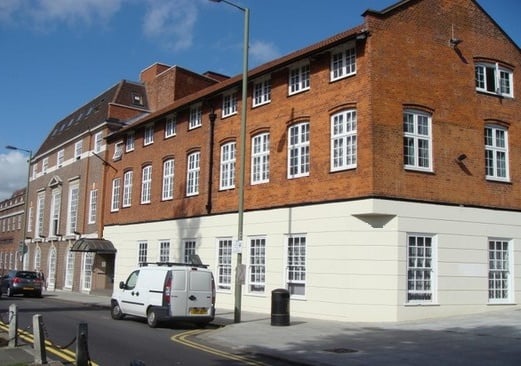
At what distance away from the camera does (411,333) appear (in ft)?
51.6

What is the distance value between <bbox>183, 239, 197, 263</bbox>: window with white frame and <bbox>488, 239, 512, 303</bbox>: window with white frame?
13135 mm

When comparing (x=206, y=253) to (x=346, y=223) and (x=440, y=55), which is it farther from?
(x=440, y=55)

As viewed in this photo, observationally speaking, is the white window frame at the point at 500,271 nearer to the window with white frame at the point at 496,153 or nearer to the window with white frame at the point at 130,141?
the window with white frame at the point at 496,153

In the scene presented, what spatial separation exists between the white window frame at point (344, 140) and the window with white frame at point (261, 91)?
421 cm

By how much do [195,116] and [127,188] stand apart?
8.82 m

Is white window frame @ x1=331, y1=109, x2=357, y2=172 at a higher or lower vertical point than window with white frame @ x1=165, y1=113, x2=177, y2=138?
lower

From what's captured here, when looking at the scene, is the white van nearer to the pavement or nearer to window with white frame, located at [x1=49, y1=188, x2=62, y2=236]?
the pavement

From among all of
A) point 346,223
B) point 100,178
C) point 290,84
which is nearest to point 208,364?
point 346,223

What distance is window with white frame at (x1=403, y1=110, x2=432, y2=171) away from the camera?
20.2m

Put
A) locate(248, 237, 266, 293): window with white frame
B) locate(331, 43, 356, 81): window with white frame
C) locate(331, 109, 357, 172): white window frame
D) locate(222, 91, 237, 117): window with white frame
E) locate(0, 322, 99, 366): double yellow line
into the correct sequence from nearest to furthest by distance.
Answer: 1. locate(0, 322, 99, 366): double yellow line
2. locate(331, 109, 357, 172): white window frame
3. locate(331, 43, 356, 81): window with white frame
4. locate(248, 237, 266, 293): window with white frame
5. locate(222, 91, 237, 117): window with white frame

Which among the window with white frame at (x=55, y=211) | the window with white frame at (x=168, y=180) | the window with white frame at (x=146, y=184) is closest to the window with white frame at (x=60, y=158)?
the window with white frame at (x=55, y=211)

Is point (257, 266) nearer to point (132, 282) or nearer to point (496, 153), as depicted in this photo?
point (132, 282)

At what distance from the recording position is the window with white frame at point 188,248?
2802cm

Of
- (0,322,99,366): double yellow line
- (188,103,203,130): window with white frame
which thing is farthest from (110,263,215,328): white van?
(188,103,203,130): window with white frame
